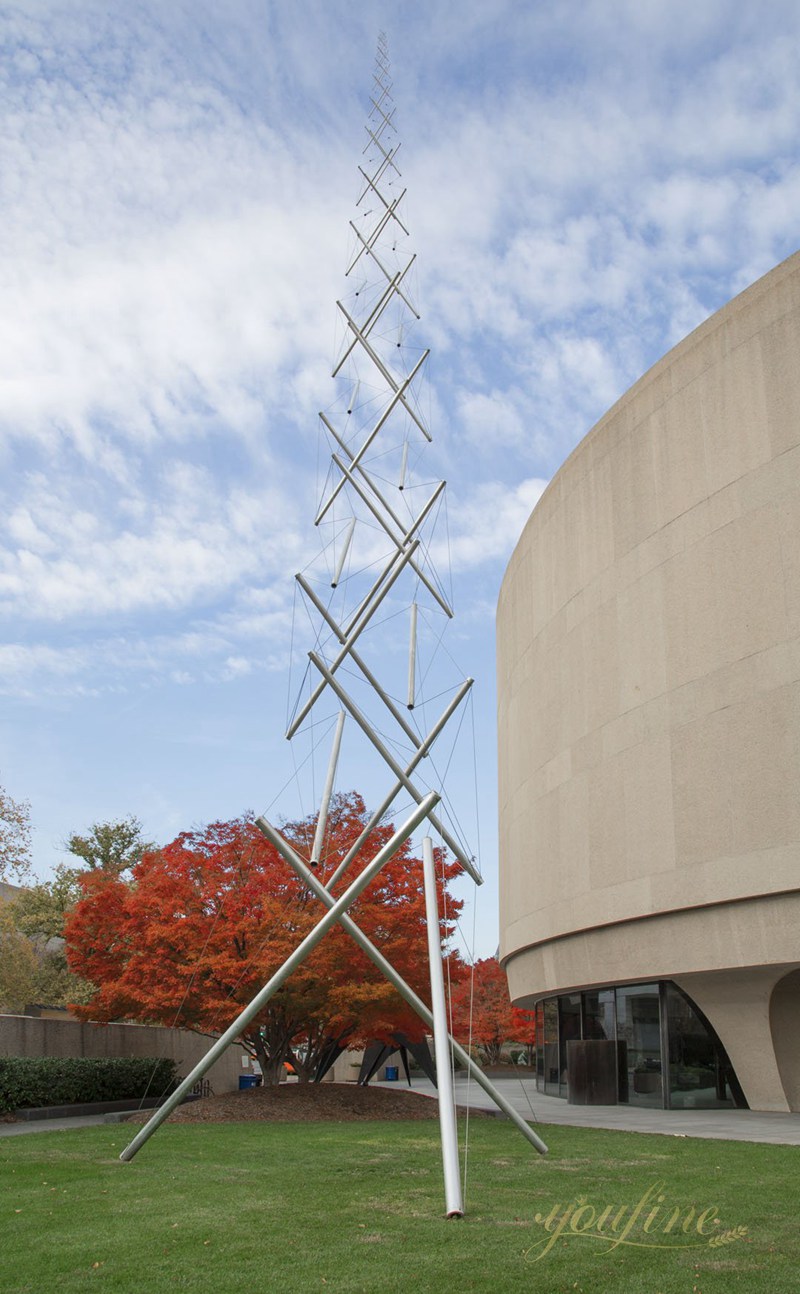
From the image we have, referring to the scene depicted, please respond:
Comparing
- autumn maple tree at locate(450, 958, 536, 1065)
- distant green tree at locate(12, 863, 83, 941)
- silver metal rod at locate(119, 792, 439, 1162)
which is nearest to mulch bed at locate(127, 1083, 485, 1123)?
silver metal rod at locate(119, 792, 439, 1162)

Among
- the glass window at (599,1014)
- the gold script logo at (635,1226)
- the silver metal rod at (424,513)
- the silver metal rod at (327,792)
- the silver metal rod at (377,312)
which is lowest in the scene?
the glass window at (599,1014)

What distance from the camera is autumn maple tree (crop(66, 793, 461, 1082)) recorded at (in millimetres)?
24172

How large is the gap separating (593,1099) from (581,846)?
23.1 ft

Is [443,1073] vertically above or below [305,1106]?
above

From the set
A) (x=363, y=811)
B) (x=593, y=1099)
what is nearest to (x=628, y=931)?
(x=593, y=1099)

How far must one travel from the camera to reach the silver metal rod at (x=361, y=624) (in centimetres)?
1717

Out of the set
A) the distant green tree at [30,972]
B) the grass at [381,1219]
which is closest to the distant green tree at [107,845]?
the distant green tree at [30,972]

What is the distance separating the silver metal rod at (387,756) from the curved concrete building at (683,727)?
31.5 ft

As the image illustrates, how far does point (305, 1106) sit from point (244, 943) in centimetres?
400

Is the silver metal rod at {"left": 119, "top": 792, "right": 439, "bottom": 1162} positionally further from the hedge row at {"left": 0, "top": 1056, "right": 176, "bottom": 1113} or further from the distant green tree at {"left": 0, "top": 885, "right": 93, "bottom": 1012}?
the distant green tree at {"left": 0, "top": 885, "right": 93, "bottom": 1012}

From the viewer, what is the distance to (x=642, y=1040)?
28.5 m

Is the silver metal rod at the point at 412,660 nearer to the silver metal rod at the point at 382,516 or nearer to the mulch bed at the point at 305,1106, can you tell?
the silver metal rod at the point at 382,516

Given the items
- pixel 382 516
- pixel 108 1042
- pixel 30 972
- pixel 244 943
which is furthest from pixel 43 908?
A: pixel 382 516

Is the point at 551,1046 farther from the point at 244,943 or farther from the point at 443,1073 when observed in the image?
the point at 443,1073
